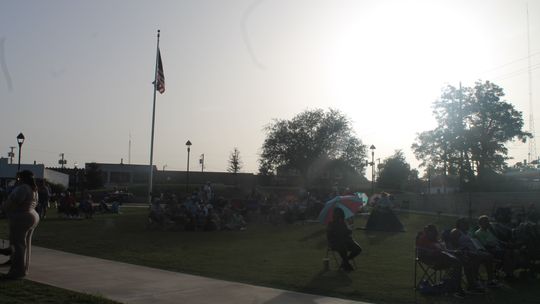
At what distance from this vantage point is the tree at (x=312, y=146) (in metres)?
72.9

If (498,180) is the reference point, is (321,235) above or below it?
below

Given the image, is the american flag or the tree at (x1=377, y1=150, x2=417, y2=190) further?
the tree at (x1=377, y1=150, x2=417, y2=190)

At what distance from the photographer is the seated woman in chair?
38.1ft

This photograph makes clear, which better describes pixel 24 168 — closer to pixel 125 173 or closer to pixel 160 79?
pixel 125 173

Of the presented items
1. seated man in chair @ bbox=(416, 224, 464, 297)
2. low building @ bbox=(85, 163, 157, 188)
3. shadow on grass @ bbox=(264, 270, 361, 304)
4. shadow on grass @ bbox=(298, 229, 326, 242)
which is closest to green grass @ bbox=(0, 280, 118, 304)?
shadow on grass @ bbox=(264, 270, 361, 304)

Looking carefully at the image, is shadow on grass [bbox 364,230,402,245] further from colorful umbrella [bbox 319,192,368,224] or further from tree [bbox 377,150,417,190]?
tree [bbox 377,150,417,190]

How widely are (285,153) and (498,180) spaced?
2824 cm

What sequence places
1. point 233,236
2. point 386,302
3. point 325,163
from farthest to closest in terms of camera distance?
point 325,163 < point 233,236 < point 386,302

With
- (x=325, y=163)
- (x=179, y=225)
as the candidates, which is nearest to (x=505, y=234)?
(x=179, y=225)

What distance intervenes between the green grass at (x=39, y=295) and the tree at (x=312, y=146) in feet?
212

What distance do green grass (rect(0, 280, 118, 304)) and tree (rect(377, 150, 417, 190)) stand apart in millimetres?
90265

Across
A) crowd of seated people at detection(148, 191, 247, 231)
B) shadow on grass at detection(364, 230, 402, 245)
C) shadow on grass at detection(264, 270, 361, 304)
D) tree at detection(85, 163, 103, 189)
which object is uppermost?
tree at detection(85, 163, 103, 189)

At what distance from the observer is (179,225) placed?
2238cm

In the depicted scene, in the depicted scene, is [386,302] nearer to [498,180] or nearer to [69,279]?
[69,279]
